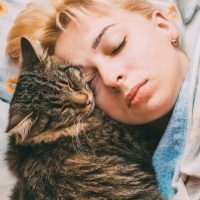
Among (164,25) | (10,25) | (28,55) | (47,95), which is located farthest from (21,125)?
(164,25)

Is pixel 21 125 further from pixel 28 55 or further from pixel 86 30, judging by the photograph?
pixel 86 30

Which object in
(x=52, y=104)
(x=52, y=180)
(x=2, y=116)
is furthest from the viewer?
(x=2, y=116)

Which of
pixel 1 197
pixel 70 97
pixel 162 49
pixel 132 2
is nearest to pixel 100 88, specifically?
pixel 70 97

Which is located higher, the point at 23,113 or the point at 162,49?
the point at 162,49

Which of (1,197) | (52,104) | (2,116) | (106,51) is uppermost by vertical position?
(106,51)

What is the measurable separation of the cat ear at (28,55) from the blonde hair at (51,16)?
0.08m

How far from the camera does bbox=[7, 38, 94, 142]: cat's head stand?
1115 mm

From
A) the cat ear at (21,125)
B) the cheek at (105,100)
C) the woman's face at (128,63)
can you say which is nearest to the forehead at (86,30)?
the woman's face at (128,63)

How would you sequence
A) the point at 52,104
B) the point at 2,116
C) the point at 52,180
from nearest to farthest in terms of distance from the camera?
1. the point at 52,180
2. the point at 52,104
3. the point at 2,116

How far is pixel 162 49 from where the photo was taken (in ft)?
3.52

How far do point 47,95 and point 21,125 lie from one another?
0.14 metres

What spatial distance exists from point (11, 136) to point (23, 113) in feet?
0.48

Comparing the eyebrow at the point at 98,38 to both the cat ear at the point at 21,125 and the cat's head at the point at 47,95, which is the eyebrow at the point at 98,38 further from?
the cat ear at the point at 21,125

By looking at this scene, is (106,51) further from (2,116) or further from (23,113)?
(2,116)
